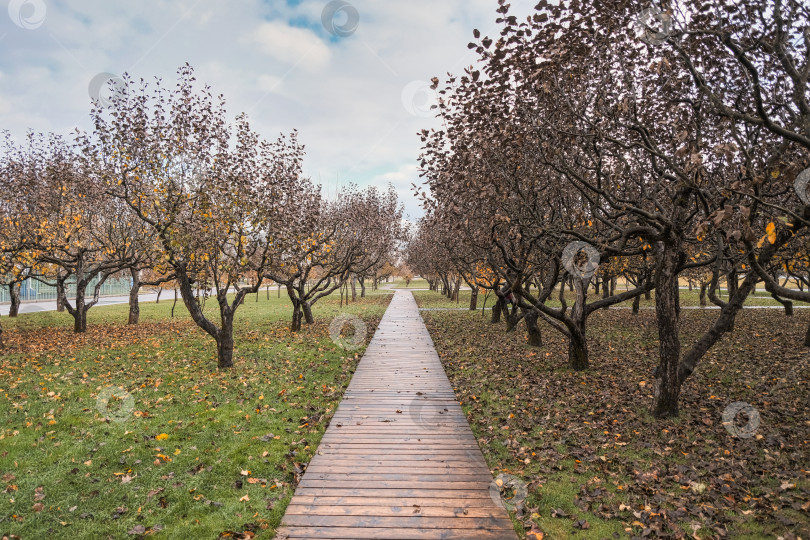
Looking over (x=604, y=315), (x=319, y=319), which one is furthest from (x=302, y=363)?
(x=604, y=315)

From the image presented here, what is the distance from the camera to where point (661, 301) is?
7.66 meters

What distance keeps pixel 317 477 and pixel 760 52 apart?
31.2 feet

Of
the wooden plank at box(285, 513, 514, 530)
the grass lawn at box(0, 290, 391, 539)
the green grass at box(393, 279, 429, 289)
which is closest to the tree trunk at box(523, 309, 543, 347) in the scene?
the grass lawn at box(0, 290, 391, 539)

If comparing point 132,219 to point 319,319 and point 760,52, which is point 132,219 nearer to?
point 319,319

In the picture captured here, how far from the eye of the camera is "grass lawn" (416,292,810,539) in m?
4.80

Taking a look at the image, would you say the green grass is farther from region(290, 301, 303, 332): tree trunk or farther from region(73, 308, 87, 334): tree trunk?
region(73, 308, 87, 334): tree trunk

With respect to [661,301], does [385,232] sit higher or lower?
higher

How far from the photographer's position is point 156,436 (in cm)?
717

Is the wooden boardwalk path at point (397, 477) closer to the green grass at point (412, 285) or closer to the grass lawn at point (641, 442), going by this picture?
the grass lawn at point (641, 442)

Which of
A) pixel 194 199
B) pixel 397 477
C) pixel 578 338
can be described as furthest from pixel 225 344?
pixel 578 338

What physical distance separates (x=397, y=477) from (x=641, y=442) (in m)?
4.03

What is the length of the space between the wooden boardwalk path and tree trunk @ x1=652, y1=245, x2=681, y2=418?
144 inches

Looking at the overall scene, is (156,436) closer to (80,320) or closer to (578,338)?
(578,338)

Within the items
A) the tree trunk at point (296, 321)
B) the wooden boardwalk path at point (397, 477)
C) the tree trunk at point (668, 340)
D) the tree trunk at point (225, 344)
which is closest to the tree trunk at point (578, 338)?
the tree trunk at point (668, 340)
